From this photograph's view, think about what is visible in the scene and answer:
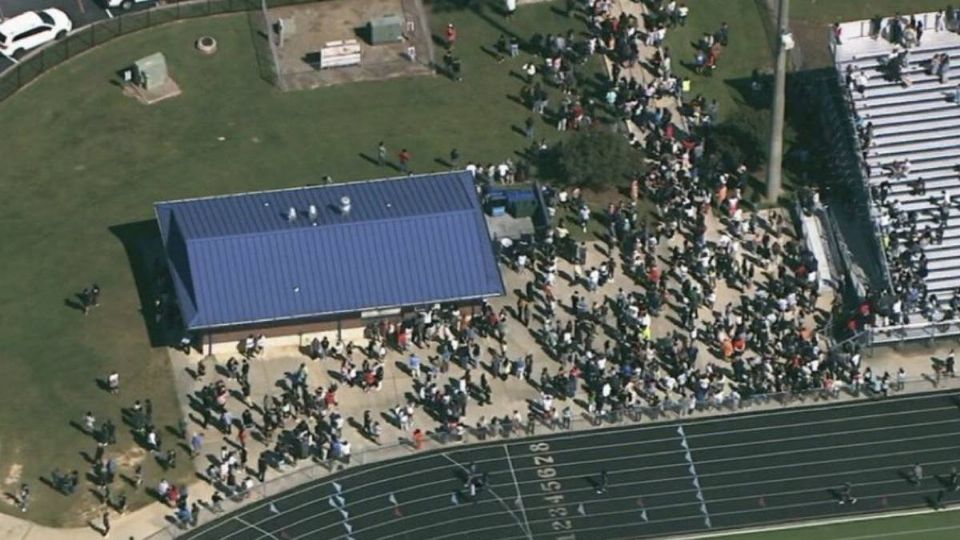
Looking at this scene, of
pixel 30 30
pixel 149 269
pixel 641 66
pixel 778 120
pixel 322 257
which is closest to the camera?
pixel 322 257

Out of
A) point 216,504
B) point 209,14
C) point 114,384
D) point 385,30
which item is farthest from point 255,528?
point 209,14

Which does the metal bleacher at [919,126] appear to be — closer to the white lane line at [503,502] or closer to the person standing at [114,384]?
the white lane line at [503,502]

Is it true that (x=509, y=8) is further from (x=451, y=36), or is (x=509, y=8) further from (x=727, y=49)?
(x=727, y=49)

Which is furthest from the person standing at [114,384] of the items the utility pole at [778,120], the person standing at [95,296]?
the utility pole at [778,120]

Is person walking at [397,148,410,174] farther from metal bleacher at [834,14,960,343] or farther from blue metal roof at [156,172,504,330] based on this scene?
metal bleacher at [834,14,960,343]

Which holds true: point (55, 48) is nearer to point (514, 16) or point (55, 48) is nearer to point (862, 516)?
point (514, 16)

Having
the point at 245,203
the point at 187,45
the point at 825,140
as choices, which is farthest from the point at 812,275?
the point at 187,45
